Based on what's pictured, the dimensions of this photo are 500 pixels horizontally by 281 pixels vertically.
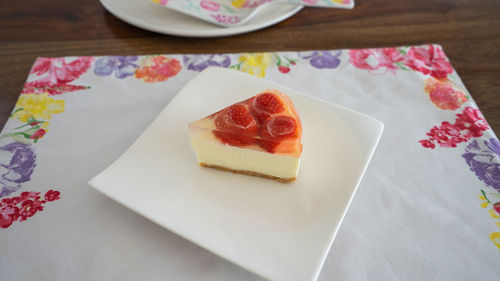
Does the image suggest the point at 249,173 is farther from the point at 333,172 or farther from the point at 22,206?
the point at 22,206

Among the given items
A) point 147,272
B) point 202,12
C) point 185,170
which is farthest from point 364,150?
point 202,12

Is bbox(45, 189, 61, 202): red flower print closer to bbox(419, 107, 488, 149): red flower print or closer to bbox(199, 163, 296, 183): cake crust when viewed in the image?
bbox(199, 163, 296, 183): cake crust

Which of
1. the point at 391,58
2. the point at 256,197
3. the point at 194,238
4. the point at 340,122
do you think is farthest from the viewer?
the point at 391,58

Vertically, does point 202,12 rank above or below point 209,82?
above

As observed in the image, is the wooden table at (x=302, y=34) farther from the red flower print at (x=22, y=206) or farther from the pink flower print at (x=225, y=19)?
the red flower print at (x=22, y=206)

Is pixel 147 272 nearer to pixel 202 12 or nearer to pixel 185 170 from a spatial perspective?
pixel 185 170

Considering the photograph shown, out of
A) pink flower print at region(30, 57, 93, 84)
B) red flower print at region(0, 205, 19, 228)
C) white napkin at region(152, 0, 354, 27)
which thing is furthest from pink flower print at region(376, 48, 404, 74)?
red flower print at region(0, 205, 19, 228)
